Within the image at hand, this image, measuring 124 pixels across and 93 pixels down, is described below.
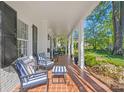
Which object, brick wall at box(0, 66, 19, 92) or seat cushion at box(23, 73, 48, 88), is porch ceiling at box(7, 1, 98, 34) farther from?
seat cushion at box(23, 73, 48, 88)

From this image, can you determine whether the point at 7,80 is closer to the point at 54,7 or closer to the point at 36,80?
the point at 36,80

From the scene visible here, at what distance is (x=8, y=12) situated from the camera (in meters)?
4.71

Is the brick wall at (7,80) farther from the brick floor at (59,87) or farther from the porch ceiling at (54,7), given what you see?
the porch ceiling at (54,7)

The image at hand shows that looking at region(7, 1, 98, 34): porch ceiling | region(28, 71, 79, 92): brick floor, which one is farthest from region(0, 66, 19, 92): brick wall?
region(7, 1, 98, 34): porch ceiling

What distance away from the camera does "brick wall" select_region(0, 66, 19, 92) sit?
14.6ft

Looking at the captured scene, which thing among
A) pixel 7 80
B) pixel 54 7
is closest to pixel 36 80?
pixel 7 80

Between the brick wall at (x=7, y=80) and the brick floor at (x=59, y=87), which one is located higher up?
the brick wall at (x=7, y=80)

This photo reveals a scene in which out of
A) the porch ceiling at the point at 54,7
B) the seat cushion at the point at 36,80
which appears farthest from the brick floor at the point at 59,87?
the porch ceiling at the point at 54,7

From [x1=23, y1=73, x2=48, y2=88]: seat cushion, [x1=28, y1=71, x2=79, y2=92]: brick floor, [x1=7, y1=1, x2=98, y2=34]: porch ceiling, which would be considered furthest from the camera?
[x1=7, y1=1, x2=98, y2=34]: porch ceiling

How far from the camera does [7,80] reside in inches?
191

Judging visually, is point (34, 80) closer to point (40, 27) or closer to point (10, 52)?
point (10, 52)

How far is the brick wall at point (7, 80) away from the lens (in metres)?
4.45

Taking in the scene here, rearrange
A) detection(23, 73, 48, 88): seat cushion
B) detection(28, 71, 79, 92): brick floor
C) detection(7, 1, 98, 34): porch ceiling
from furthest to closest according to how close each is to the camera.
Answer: detection(7, 1, 98, 34): porch ceiling, detection(28, 71, 79, 92): brick floor, detection(23, 73, 48, 88): seat cushion

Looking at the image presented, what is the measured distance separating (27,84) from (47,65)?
4053mm
